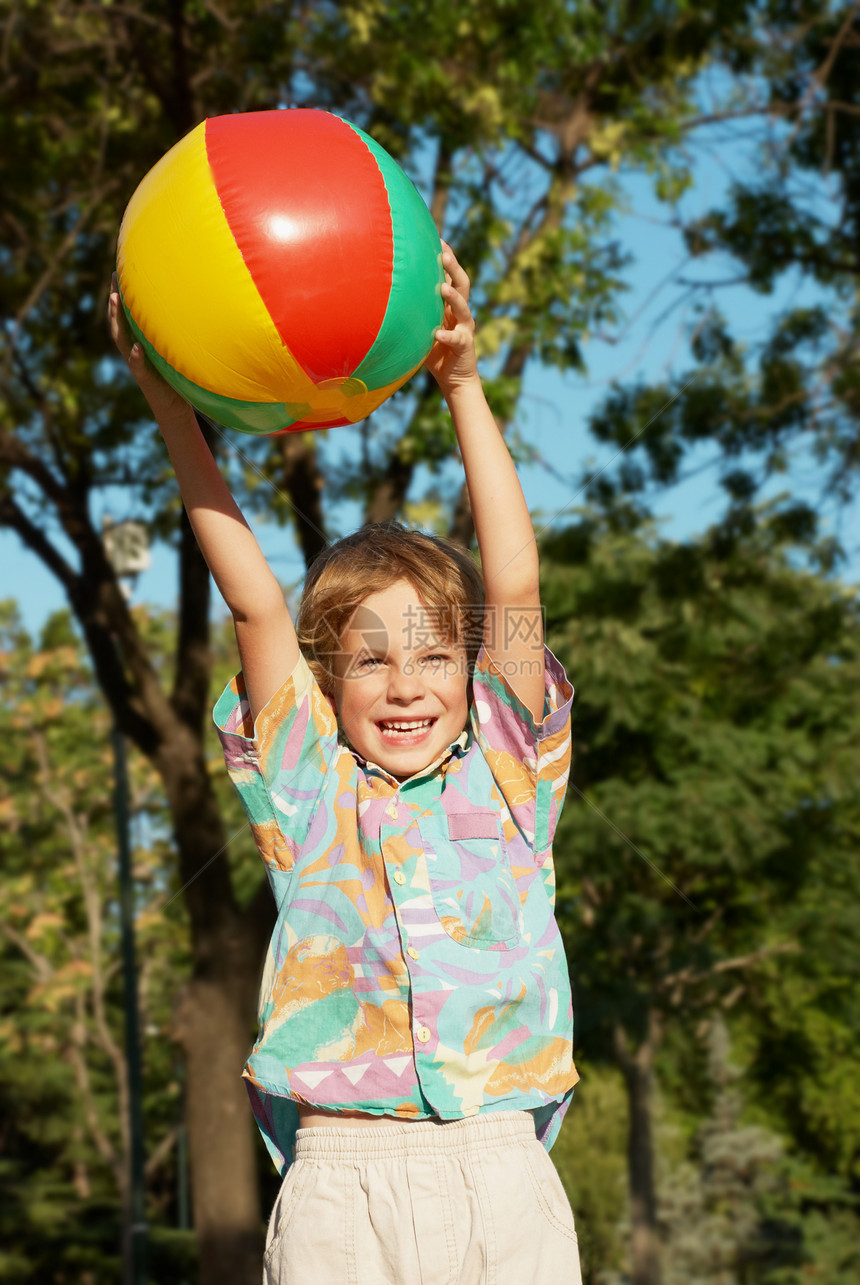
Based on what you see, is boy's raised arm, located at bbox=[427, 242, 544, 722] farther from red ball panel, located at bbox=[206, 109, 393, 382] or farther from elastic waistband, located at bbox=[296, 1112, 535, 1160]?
elastic waistband, located at bbox=[296, 1112, 535, 1160]

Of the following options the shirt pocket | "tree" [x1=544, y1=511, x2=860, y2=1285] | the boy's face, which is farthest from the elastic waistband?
"tree" [x1=544, y1=511, x2=860, y2=1285]

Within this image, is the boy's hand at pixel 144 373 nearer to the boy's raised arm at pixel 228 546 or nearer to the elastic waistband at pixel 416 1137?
the boy's raised arm at pixel 228 546

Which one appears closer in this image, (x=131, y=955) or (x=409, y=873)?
(x=409, y=873)

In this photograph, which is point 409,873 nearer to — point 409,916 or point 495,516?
point 409,916

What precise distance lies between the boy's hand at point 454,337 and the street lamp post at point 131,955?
6.00m

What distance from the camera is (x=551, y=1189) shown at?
2.02m

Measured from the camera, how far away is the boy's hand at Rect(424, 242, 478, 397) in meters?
2.21

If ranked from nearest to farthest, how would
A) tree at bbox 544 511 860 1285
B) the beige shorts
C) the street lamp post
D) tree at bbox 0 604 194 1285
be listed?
1. the beige shorts
2. the street lamp post
3. tree at bbox 544 511 860 1285
4. tree at bbox 0 604 194 1285

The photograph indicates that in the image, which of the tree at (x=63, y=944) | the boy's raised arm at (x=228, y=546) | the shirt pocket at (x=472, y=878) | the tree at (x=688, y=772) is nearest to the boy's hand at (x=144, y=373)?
the boy's raised arm at (x=228, y=546)

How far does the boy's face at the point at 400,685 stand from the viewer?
7.39 ft

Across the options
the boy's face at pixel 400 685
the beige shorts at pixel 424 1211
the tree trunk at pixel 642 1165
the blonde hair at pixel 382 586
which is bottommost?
the tree trunk at pixel 642 1165

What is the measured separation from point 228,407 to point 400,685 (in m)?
0.57

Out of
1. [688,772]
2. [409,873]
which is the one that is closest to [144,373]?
[409,873]

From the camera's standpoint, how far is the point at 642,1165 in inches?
653
